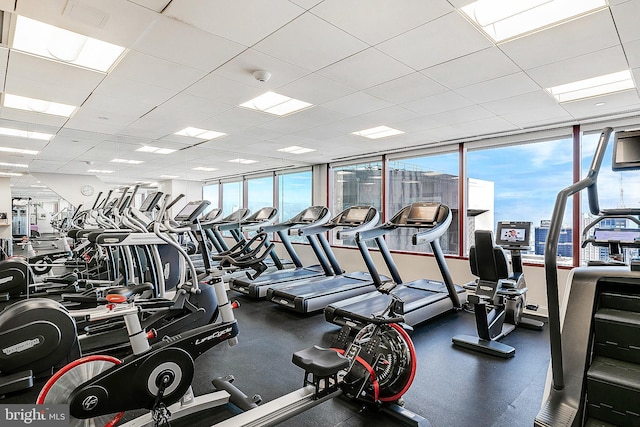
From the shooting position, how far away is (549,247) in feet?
5.34

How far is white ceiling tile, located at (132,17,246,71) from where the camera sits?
2.37 meters

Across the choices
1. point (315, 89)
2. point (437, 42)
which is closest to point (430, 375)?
point (437, 42)

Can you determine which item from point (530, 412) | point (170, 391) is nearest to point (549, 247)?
point (530, 412)

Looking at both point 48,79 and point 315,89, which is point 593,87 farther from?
point 48,79

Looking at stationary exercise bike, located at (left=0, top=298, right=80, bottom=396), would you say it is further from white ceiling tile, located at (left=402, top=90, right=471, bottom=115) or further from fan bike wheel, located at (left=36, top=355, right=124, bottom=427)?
white ceiling tile, located at (left=402, top=90, right=471, bottom=115)

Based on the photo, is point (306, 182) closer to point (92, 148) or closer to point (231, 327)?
point (92, 148)

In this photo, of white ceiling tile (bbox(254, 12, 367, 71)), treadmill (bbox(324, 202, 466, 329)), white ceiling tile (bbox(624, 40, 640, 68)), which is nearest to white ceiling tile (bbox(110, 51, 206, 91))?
white ceiling tile (bbox(254, 12, 367, 71))

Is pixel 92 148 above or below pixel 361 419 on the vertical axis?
above

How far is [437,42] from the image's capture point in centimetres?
253

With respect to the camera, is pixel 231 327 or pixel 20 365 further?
A: pixel 20 365

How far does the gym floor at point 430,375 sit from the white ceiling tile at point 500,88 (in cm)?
265

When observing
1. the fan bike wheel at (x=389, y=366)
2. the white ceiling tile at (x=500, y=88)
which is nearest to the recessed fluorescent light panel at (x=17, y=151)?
the fan bike wheel at (x=389, y=366)

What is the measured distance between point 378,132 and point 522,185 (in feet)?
7.93

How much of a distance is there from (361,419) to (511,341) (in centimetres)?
237
